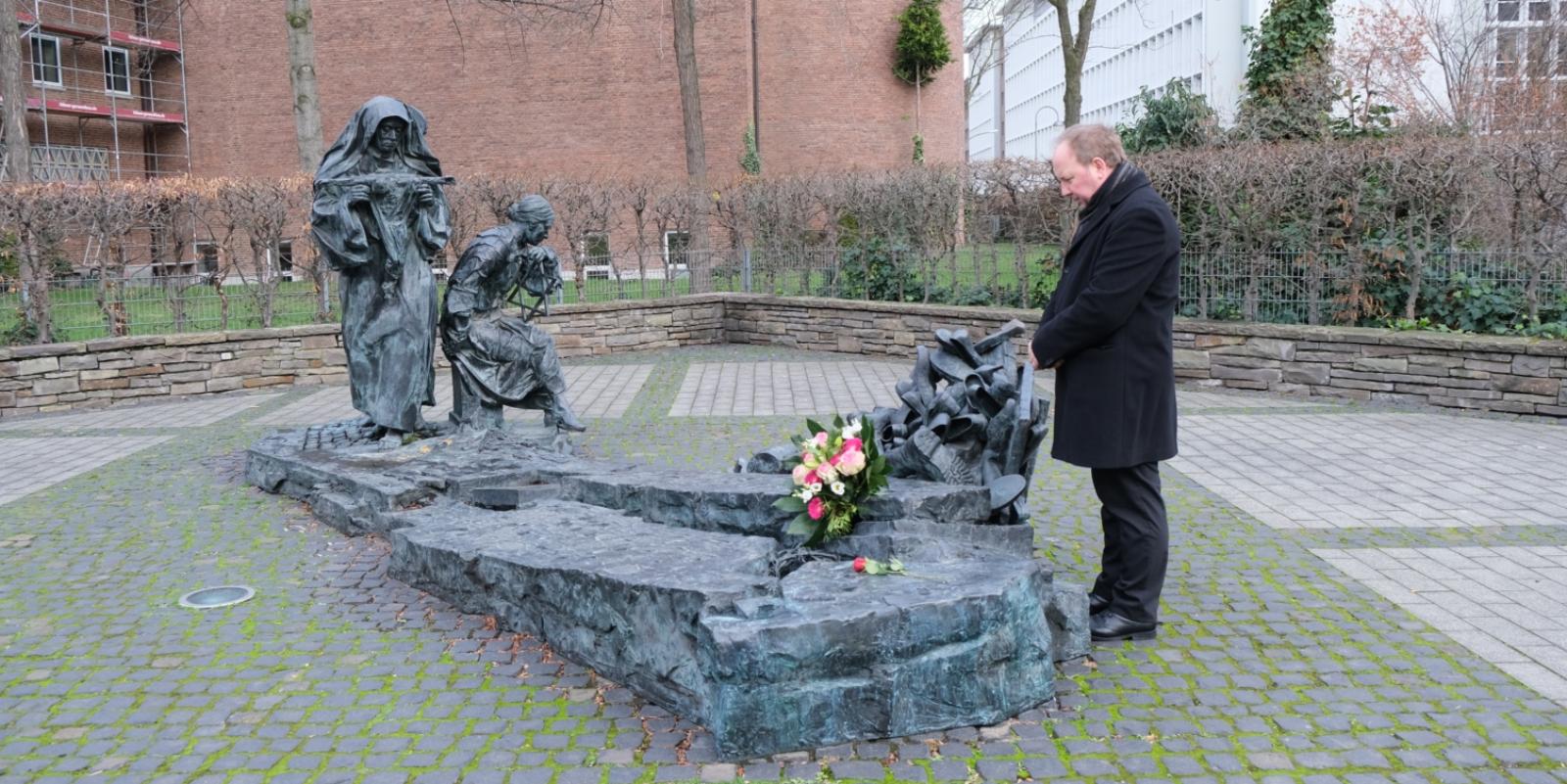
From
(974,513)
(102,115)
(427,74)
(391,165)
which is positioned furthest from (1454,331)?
(102,115)

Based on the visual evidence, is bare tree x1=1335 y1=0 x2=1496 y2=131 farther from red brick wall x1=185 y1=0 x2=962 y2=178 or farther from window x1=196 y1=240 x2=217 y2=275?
window x1=196 y1=240 x2=217 y2=275

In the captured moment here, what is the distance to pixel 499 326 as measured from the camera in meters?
9.10

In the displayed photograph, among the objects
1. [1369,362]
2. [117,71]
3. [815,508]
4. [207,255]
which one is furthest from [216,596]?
[117,71]

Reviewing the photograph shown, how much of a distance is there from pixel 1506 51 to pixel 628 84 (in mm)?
20776

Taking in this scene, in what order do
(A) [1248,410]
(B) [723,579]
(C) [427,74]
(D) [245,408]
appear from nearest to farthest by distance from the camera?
1. (B) [723,579]
2. (A) [1248,410]
3. (D) [245,408]
4. (C) [427,74]

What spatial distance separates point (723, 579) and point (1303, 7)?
53.0 ft

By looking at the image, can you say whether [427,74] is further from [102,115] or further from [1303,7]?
[1303,7]

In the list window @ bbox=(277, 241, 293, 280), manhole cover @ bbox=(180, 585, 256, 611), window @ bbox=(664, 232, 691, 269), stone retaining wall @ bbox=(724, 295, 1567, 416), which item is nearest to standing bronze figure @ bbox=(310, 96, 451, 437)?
manhole cover @ bbox=(180, 585, 256, 611)

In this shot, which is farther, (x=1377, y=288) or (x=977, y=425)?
(x=1377, y=288)

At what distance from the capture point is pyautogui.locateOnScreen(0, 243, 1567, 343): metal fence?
11.9 metres

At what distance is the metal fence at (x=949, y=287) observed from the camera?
11.9 metres

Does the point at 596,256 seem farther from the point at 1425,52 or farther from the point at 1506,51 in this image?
the point at 1506,51

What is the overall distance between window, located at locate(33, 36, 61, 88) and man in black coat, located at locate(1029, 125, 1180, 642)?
36.8 m

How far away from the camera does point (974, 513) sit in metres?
5.73
